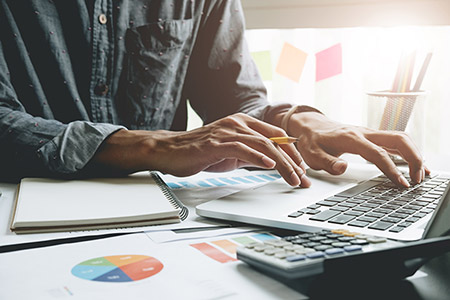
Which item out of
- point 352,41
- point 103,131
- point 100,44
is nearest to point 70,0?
point 100,44

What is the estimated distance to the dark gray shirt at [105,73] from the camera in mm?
737

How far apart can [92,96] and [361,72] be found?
72 cm

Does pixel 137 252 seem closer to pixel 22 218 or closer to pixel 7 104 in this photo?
pixel 22 218

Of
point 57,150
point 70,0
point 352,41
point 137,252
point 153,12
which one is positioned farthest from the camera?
point 352,41

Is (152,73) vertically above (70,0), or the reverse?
(70,0)

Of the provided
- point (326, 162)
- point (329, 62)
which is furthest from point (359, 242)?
point (329, 62)

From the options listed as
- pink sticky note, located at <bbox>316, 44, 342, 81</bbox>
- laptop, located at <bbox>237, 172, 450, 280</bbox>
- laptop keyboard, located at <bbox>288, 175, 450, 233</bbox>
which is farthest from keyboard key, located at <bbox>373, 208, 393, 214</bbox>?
pink sticky note, located at <bbox>316, 44, 342, 81</bbox>

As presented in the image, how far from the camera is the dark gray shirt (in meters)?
0.74

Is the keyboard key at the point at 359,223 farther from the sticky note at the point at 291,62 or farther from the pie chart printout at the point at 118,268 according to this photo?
the sticky note at the point at 291,62

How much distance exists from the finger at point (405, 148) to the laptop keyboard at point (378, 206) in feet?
0.10

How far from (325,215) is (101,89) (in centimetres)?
62

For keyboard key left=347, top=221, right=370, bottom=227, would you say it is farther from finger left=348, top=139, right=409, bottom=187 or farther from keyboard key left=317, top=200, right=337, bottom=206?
finger left=348, top=139, right=409, bottom=187

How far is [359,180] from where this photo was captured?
0.72 meters

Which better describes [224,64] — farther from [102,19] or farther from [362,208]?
[362,208]
